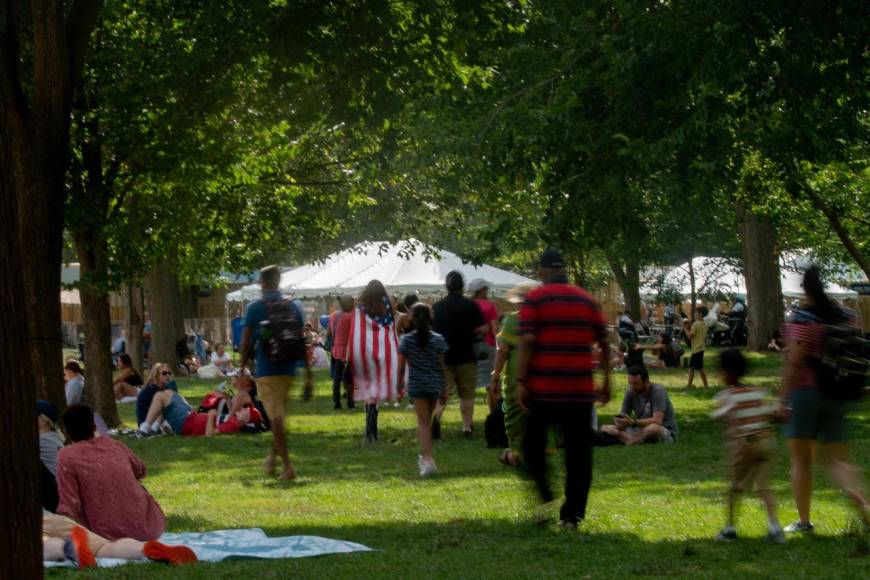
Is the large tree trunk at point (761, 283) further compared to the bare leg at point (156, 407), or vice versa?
the large tree trunk at point (761, 283)

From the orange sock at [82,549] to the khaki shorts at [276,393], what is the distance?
14.8 ft

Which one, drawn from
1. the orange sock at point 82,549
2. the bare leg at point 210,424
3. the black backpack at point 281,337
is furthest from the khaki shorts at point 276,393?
the bare leg at point 210,424

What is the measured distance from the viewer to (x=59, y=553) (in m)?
9.26

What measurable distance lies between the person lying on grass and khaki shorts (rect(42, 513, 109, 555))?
36.7 feet

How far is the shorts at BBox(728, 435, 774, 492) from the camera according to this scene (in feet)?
30.3

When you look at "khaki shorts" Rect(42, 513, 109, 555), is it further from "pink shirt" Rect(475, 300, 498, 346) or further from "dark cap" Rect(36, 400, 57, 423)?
"pink shirt" Rect(475, 300, 498, 346)

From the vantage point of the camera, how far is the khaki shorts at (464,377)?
17359 millimetres

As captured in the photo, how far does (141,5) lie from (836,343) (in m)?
13.7

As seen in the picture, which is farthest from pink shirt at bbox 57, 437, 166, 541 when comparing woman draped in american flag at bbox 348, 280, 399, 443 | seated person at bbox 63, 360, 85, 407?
seated person at bbox 63, 360, 85, 407

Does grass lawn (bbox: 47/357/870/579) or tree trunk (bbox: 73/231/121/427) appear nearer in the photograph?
grass lawn (bbox: 47/357/870/579)

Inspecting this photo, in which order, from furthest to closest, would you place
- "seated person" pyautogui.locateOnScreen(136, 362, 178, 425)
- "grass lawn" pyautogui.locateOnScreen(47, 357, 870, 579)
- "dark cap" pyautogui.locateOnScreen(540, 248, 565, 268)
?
1. "seated person" pyautogui.locateOnScreen(136, 362, 178, 425)
2. "dark cap" pyautogui.locateOnScreen(540, 248, 565, 268)
3. "grass lawn" pyautogui.locateOnScreen(47, 357, 870, 579)

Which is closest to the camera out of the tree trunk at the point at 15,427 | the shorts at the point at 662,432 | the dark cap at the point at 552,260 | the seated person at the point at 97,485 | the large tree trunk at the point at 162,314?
the tree trunk at the point at 15,427

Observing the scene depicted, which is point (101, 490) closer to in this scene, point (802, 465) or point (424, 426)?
point (802, 465)

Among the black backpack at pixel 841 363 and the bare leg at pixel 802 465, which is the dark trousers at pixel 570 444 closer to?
the bare leg at pixel 802 465
